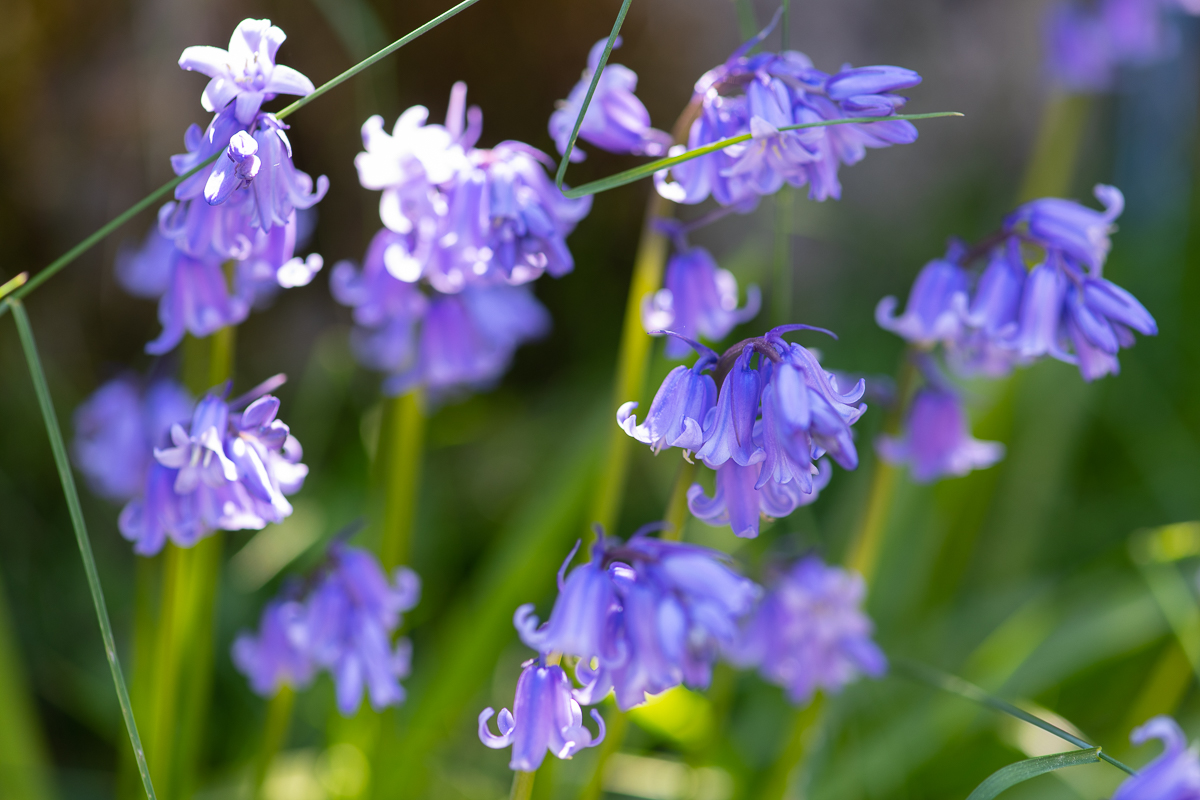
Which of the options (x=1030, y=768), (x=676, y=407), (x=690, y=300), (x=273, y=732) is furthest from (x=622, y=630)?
(x=273, y=732)

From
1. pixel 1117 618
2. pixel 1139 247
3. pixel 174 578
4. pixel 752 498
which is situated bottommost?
pixel 1139 247

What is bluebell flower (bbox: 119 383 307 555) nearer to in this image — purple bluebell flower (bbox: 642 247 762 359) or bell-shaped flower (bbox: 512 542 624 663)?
bell-shaped flower (bbox: 512 542 624 663)

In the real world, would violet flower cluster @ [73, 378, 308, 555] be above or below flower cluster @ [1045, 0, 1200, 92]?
above

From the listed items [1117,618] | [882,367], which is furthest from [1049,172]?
[1117,618]

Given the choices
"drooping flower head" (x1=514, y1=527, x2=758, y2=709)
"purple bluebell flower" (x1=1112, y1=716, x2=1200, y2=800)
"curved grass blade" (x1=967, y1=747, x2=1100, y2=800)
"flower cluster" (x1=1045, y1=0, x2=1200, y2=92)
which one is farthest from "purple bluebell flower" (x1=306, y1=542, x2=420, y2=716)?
"flower cluster" (x1=1045, y1=0, x2=1200, y2=92)

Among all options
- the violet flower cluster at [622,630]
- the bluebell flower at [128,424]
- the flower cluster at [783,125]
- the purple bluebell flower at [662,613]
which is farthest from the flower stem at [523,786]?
the bluebell flower at [128,424]

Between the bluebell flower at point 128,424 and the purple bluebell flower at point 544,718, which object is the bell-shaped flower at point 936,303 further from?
the bluebell flower at point 128,424

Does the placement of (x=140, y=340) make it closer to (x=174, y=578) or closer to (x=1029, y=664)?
(x=174, y=578)
